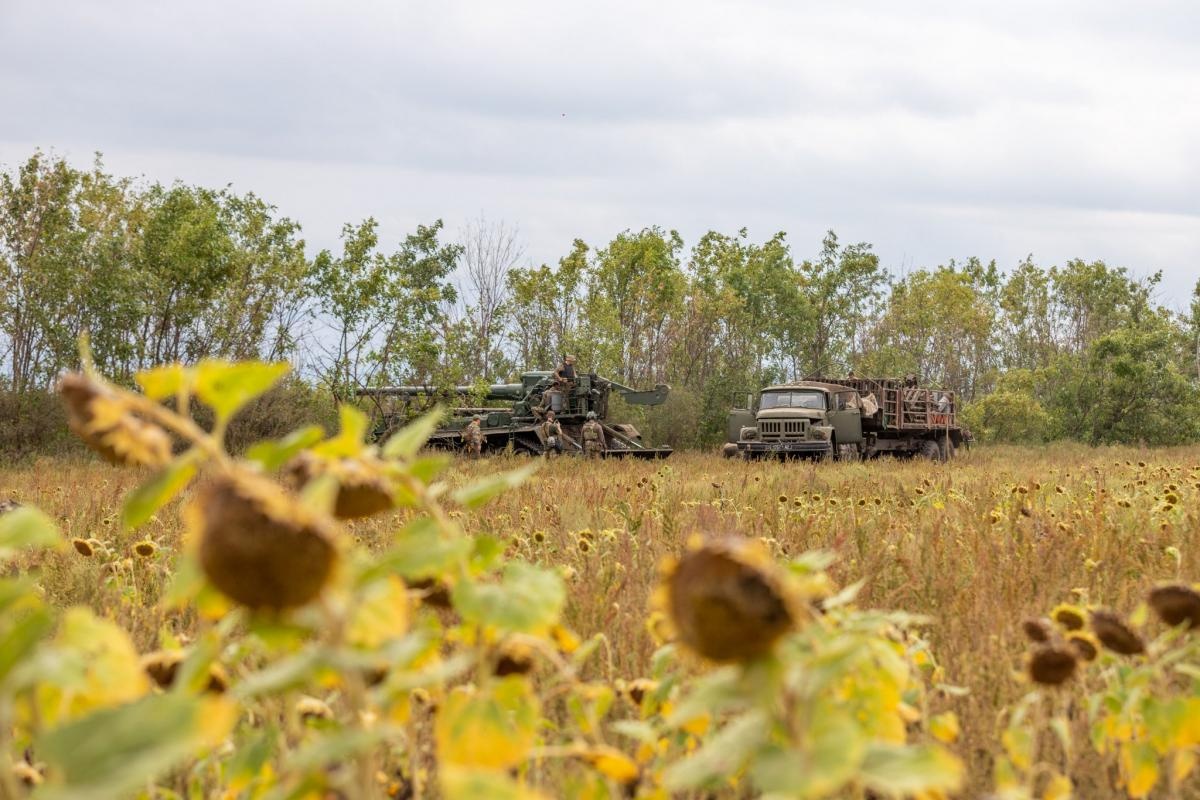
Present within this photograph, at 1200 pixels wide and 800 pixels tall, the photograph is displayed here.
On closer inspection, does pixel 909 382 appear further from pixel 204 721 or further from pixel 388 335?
pixel 204 721

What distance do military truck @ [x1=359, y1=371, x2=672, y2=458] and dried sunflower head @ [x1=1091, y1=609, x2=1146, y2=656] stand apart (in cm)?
1936

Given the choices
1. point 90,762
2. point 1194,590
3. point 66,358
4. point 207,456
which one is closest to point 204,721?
point 90,762

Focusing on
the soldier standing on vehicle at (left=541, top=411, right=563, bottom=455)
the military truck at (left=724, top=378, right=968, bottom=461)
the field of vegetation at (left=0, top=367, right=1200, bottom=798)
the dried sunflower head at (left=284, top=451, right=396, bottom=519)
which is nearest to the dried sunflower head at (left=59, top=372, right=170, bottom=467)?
the field of vegetation at (left=0, top=367, right=1200, bottom=798)

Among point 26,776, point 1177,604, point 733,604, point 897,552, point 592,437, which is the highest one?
point 733,604

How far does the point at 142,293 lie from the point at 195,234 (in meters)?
1.84

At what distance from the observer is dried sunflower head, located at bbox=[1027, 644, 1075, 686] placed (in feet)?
3.96

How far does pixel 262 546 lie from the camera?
0.63 m

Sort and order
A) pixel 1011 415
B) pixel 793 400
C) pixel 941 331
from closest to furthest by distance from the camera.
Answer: pixel 793 400 < pixel 1011 415 < pixel 941 331

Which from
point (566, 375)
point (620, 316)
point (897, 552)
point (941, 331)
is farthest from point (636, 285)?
point (897, 552)

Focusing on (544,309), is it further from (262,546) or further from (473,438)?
(262,546)

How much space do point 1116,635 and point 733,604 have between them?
0.82m

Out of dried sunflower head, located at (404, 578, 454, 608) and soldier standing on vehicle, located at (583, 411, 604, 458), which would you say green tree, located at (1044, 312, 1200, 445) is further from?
dried sunflower head, located at (404, 578, 454, 608)

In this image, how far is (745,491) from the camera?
329 inches

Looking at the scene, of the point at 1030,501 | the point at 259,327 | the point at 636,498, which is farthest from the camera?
the point at 259,327
